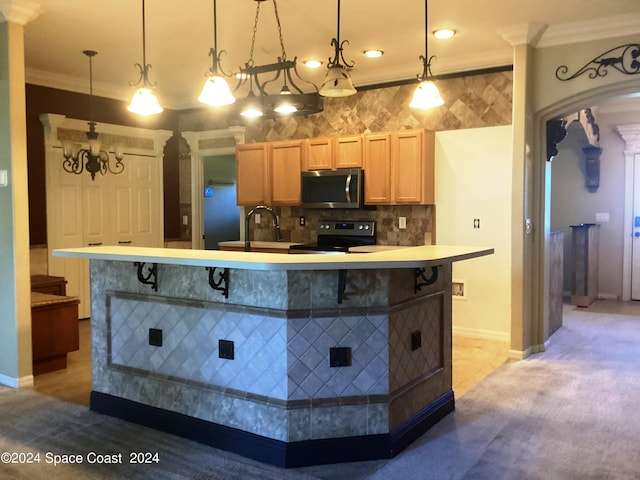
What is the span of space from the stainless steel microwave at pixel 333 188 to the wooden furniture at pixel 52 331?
2.66 metres

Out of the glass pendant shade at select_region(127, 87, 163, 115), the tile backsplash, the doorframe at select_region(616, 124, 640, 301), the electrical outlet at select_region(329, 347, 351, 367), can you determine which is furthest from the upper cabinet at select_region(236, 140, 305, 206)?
the doorframe at select_region(616, 124, 640, 301)

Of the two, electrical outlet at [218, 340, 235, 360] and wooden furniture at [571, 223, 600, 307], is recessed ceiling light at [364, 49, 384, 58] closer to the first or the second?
electrical outlet at [218, 340, 235, 360]

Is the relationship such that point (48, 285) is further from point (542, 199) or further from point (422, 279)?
point (542, 199)

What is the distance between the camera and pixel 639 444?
124 inches

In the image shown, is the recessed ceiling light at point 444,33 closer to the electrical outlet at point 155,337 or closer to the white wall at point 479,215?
the white wall at point 479,215

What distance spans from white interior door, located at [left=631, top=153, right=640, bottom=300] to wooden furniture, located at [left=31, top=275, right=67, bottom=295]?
281 inches

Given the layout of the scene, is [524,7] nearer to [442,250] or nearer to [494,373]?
[442,250]

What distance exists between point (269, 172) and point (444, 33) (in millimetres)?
2656

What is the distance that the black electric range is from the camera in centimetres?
609

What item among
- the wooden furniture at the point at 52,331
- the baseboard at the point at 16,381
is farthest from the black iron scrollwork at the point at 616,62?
the baseboard at the point at 16,381

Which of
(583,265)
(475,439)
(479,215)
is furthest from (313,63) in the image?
(583,265)

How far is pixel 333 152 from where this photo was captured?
621 cm

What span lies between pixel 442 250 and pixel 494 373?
162cm

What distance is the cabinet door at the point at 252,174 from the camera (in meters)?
6.74
